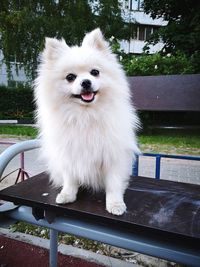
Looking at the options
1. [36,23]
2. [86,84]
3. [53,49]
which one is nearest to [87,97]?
[86,84]

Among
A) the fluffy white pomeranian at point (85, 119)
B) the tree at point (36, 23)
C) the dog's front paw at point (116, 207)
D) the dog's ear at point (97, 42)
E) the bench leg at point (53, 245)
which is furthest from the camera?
the tree at point (36, 23)

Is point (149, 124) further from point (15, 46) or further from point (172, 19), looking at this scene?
point (15, 46)

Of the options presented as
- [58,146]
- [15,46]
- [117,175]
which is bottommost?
[117,175]

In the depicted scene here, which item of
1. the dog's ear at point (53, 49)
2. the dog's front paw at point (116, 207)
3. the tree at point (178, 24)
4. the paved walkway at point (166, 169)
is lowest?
the paved walkway at point (166, 169)

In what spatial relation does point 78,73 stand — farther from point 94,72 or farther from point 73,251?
point 73,251

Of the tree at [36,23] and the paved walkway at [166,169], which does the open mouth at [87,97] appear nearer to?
the paved walkway at [166,169]

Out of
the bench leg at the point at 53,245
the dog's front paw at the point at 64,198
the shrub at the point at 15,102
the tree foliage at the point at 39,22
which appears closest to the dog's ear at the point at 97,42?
the dog's front paw at the point at 64,198

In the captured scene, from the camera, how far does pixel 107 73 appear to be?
152 centimetres

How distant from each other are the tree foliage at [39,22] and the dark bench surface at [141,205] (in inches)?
377

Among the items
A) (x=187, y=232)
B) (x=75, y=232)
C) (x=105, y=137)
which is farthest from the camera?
(x=105, y=137)

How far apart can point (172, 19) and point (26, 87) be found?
791 centimetres

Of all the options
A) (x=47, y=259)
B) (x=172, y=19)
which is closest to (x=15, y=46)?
(x=172, y=19)

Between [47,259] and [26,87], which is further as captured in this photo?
[26,87]

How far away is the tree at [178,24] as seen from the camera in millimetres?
8492
